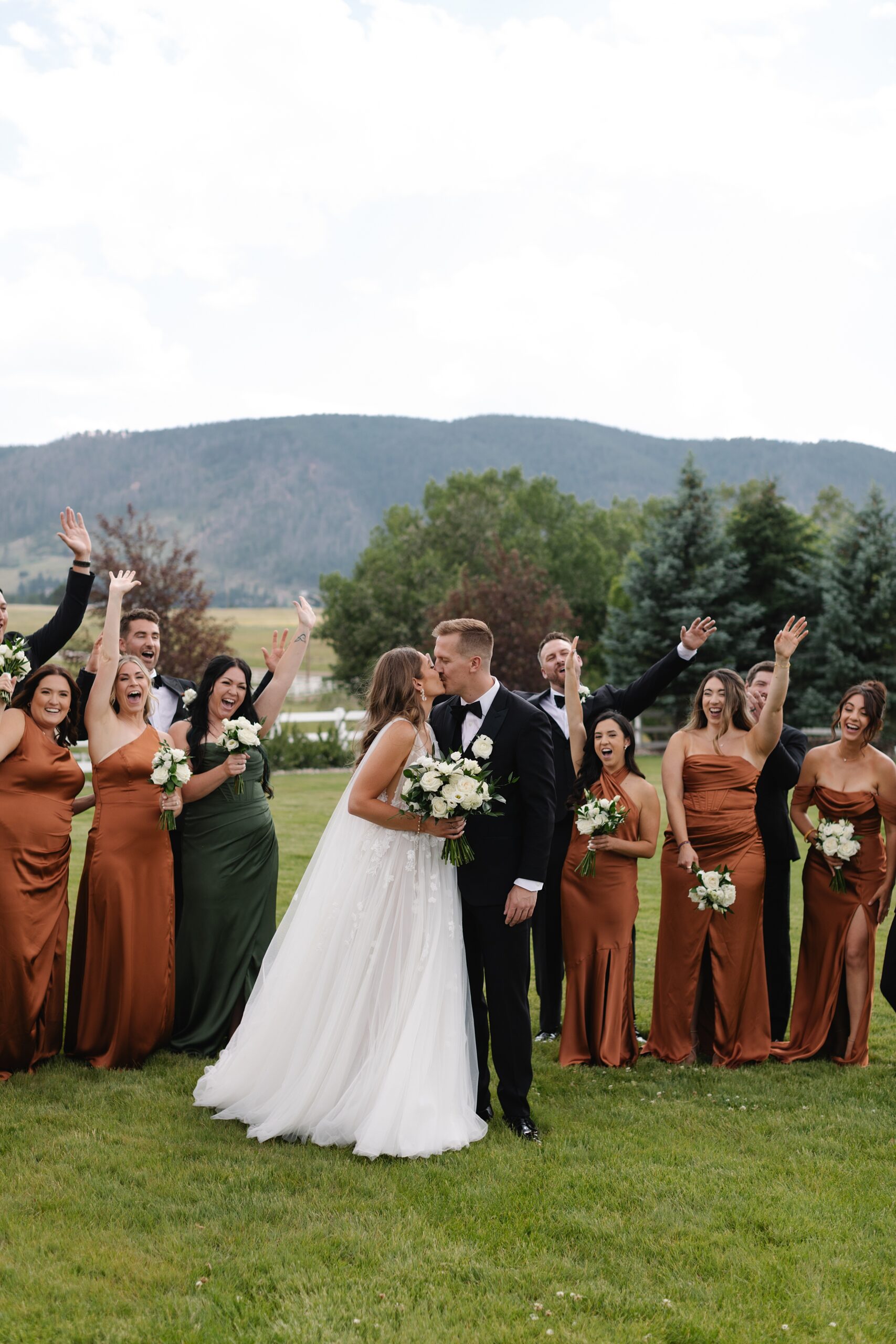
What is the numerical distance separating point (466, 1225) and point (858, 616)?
93.8 ft

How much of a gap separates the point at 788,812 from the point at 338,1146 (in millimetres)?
3891

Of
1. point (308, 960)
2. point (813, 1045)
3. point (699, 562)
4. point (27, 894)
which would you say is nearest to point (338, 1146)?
point (308, 960)

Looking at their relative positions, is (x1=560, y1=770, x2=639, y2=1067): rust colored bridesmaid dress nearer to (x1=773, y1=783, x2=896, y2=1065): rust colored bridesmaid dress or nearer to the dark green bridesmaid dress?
(x1=773, y1=783, x2=896, y2=1065): rust colored bridesmaid dress

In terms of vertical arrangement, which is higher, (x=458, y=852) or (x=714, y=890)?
(x=458, y=852)

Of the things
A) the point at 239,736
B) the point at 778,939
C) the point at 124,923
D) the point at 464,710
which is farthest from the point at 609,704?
the point at 124,923

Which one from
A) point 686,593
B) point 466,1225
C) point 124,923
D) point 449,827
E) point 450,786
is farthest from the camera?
point 686,593

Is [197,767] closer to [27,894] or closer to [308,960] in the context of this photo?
[27,894]

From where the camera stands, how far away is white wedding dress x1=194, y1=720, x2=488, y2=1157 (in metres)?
5.33

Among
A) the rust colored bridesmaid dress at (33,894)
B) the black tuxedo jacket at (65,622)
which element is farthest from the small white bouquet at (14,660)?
the black tuxedo jacket at (65,622)

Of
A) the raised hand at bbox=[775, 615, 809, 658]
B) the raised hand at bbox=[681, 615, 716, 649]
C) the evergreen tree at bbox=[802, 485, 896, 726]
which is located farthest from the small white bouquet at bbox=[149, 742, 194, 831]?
the evergreen tree at bbox=[802, 485, 896, 726]

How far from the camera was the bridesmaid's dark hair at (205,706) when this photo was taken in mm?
6961

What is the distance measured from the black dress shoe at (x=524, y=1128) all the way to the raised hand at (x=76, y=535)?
424 centimetres

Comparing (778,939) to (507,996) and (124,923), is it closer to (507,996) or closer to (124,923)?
(507,996)

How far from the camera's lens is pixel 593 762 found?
Result: 7.25 metres
